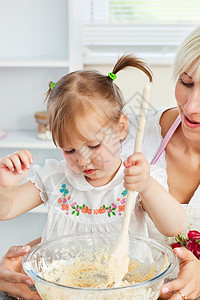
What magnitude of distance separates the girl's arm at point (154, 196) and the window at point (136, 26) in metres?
1.76

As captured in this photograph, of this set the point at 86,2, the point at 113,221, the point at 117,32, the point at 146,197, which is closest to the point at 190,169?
the point at 113,221

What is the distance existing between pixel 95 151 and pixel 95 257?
258mm

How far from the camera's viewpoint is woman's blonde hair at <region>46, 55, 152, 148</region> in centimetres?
109

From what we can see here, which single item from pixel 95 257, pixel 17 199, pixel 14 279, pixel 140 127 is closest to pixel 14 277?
pixel 14 279

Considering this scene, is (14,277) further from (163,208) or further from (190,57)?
(190,57)

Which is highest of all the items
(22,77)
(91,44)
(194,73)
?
(194,73)

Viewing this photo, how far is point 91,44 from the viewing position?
9.16ft

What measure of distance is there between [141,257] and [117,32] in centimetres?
204

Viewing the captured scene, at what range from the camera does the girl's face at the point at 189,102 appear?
46.9 inches

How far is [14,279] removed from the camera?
3.16 feet

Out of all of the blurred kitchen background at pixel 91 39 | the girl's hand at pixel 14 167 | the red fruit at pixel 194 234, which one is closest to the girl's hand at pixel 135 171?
the girl's hand at pixel 14 167

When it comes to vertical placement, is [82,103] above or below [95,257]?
above

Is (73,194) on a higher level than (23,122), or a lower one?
higher

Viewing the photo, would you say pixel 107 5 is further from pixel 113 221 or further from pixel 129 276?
pixel 129 276
